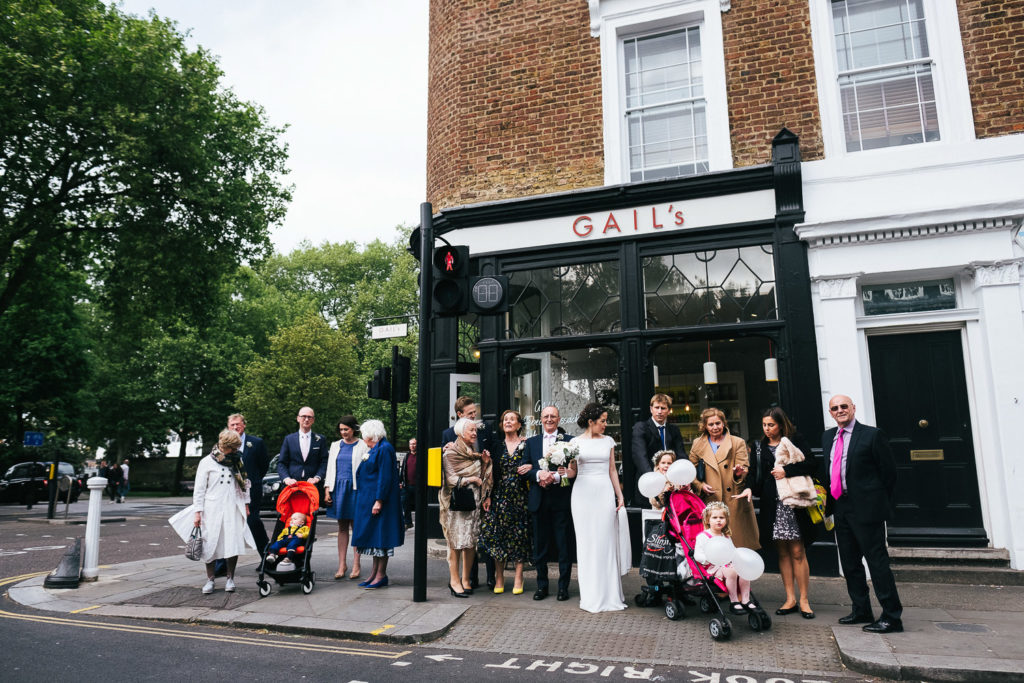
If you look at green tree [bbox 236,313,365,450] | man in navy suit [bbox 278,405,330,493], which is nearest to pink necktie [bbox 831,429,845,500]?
man in navy suit [bbox 278,405,330,493]

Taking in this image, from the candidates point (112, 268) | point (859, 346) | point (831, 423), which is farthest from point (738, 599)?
point (112, 268)

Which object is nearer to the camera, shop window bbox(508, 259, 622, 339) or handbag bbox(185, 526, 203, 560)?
handbag bbox(185, 526, 203, 560)

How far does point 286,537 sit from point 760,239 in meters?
6.54

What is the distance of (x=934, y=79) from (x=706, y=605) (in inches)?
276

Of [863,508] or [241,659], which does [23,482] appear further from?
[863,508]

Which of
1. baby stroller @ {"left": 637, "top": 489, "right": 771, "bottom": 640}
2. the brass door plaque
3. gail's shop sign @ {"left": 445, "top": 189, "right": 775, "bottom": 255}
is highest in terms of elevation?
gail's shop sign @ {"left": 445, "top": 189, "right": 775, "bottom": 255}

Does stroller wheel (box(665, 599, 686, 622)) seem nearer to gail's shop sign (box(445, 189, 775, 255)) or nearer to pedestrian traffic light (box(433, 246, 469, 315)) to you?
pedestrian traffic light (box(433, 246, 469, 315))

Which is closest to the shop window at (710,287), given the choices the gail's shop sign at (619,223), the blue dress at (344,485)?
the gail's shop sign at (619,223)

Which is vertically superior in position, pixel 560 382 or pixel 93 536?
pixel 560 382

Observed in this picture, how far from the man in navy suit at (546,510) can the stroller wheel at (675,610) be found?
3.63ft

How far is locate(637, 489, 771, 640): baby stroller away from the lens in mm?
5332

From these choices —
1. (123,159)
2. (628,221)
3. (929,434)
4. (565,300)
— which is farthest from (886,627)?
(123,159)

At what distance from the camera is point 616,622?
221 inches

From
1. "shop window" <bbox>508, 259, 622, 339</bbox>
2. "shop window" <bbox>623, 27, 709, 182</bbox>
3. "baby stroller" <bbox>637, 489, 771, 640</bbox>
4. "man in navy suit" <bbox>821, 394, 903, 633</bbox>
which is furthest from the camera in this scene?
"shop window" <bbox>623, 27, 709, 182</bbox>
